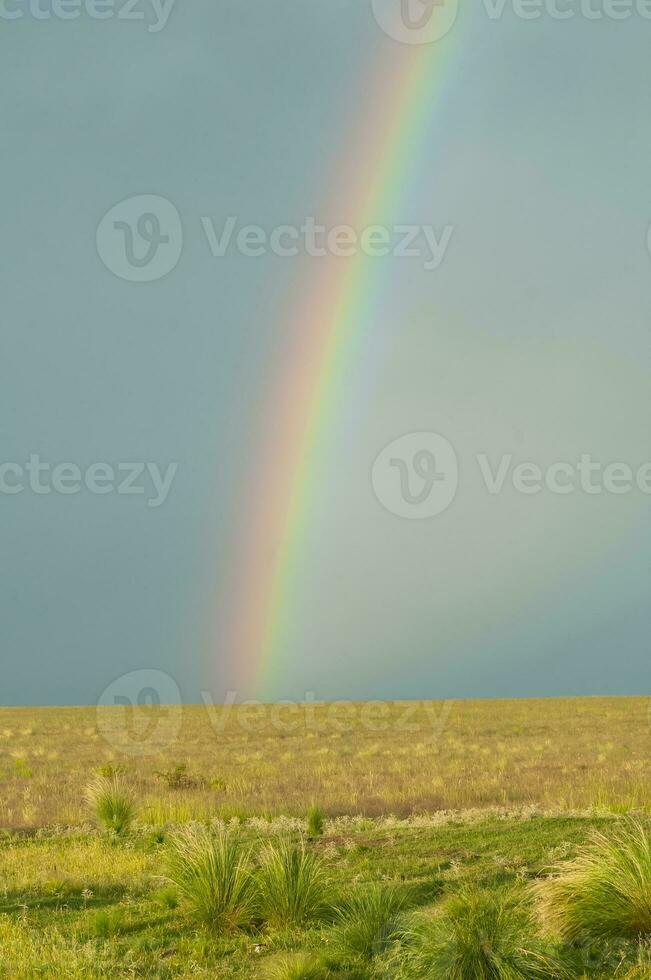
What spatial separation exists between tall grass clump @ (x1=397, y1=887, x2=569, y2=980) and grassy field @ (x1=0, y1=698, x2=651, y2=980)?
5 centimetres

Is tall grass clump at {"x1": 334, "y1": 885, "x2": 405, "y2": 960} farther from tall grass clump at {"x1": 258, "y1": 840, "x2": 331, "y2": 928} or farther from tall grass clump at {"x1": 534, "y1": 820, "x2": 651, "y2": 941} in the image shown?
tall grass clump at {"x1": 534, "y1": 820, "x2": 651, "y2": 941}

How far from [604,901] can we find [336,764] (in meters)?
24.4

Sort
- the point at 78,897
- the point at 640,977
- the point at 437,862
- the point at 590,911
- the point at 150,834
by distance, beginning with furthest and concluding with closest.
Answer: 1. the point at 150,834
2. the point at 437,862
3. the point at 78,897
4. the point at 590,911
5. the point at 640,977

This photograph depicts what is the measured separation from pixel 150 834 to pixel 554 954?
9591mm

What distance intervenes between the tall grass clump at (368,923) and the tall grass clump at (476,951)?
49 cm

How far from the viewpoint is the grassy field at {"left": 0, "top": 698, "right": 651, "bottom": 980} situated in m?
8.62

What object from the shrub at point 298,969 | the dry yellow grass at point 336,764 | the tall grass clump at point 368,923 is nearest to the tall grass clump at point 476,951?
the tall grass clump at point 368,923

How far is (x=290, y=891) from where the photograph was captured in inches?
390

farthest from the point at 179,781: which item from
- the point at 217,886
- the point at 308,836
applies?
the point at 217,886

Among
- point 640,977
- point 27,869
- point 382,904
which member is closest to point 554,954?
point 640,977

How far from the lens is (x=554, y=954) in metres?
7.70

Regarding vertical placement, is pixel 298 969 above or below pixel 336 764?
below

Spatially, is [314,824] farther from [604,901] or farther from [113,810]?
[604,901]

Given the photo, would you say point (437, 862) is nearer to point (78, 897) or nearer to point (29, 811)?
point (78, 897)
